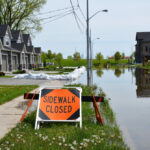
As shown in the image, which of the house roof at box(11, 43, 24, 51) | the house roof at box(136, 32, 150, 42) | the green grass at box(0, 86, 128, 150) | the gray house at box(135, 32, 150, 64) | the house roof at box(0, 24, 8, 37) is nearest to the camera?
the green grass at box(0, 86, 128, 150)

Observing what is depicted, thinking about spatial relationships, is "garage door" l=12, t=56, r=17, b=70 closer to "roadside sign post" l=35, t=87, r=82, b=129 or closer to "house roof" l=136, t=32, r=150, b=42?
"roadside sign post" l=35, t=87, r=82, b=129

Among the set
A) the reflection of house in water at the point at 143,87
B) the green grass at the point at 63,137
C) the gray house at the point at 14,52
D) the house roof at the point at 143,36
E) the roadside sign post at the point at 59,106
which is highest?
the house roof at the point at 143,36

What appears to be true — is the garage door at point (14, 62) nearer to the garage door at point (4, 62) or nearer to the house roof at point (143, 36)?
the garage door at point (4, 62)

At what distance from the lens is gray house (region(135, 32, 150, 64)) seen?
74562 mm

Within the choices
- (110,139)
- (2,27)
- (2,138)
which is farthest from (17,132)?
(2,27)

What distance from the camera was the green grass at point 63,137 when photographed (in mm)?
4418

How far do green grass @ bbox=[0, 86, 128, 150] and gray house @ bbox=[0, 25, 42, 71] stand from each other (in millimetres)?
28324

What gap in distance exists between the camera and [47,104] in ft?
20.0

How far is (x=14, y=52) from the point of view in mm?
39656

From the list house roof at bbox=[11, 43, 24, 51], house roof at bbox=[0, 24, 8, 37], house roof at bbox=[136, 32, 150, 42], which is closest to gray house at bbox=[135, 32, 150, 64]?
house roof at bbox=[136, 32, 150, 42]

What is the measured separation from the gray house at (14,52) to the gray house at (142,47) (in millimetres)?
38113

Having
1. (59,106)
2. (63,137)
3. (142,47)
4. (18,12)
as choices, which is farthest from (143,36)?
(63,137)

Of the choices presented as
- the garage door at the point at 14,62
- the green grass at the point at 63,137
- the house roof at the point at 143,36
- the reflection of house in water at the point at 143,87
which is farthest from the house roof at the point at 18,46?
the house roof at the point at 143,36

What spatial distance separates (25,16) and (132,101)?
150 ft
